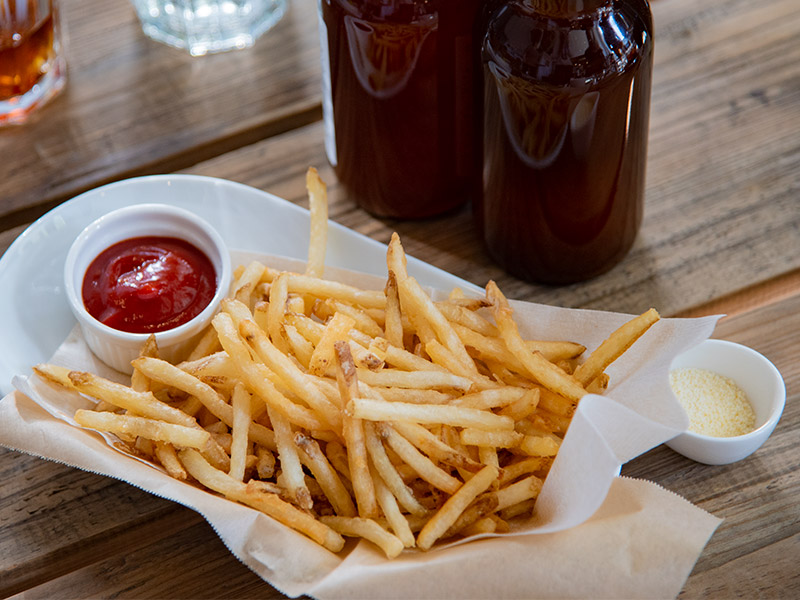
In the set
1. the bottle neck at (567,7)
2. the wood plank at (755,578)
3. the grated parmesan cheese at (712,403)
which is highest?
the bottle neck at (567,7)

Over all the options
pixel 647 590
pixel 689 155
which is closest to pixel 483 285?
pixel 689 155

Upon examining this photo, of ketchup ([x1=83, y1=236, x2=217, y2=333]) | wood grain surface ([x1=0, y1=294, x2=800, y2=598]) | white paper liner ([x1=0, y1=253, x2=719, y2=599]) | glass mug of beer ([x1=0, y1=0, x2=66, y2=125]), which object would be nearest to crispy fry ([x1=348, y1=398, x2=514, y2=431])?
white paper liner ([x1=0, y1=253, x2=719, y2=599])

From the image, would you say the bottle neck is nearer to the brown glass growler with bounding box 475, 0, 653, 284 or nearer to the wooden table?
the brown glass growler with bounding box 475, 0, 653, 284

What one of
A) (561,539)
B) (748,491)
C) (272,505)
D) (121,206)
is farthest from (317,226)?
(748,491)

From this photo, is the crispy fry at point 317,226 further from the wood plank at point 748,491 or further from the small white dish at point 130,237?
the wood plank at point 748,491

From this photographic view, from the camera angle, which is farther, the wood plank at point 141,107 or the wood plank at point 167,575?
the wood plank at point 141,107

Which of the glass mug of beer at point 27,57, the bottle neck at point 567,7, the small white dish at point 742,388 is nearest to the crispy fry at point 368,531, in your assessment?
the small white dish at point 742,388
